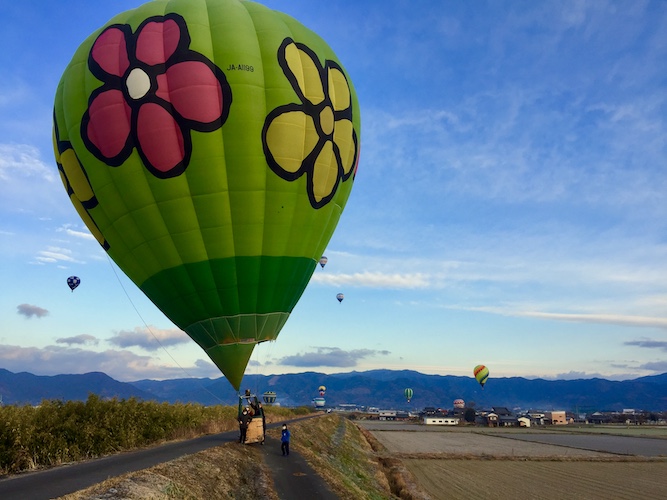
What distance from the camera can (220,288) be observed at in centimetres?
2234

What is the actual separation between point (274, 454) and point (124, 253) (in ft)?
38.0

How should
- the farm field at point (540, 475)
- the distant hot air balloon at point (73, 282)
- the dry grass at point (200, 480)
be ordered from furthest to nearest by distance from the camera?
the distant hot air balloon at point (73, 282)
the farm field at point (540, 475)
the dry grass at point (200, 480)

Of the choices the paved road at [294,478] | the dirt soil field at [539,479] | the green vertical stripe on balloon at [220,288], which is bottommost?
the dirt soil field at [539,479]

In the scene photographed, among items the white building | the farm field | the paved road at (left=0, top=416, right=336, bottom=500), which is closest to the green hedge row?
the paved road at (left=0, top=416, right=336, bottom=500)

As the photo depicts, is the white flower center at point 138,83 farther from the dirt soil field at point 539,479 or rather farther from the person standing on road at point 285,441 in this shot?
the dirt soil field at point 539,479

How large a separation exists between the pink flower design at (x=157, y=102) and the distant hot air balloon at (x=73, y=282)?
103 ft

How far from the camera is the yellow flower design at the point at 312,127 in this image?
22297mm

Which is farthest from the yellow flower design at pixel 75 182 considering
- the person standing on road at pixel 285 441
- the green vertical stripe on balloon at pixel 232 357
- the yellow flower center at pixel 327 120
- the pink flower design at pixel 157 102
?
the person standing on road at pixel 285 441

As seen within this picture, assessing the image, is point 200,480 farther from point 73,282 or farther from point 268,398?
point 73,282

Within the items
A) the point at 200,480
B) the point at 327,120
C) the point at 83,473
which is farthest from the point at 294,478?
the point at 327,120

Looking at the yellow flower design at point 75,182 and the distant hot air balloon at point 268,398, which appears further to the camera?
the distant hot air balloon at point 268,398

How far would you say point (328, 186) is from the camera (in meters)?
24.5

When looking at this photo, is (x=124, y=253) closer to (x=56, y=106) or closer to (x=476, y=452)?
(x=56, y=106)

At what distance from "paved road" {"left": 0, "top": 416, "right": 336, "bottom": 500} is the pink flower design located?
10.8m
